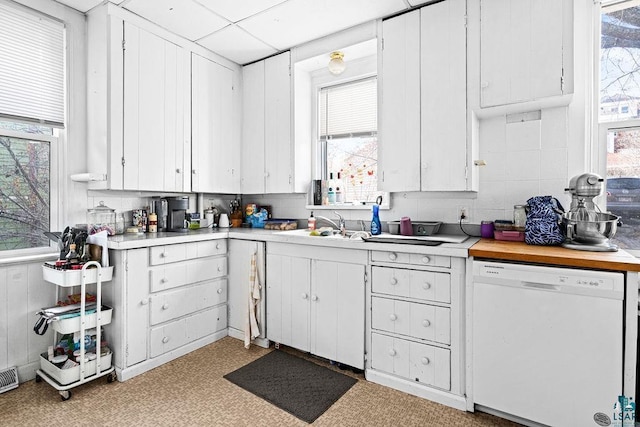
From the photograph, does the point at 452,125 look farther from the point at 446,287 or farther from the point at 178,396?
the point at 178,396

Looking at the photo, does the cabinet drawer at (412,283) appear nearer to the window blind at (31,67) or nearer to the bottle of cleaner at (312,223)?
the bottle of cleaner at (312,223)

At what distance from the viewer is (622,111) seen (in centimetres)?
229

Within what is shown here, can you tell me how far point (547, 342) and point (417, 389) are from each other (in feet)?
2.71

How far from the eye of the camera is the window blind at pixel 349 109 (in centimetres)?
329

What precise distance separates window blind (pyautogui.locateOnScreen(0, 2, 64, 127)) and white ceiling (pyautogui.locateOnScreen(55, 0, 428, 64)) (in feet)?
0.97

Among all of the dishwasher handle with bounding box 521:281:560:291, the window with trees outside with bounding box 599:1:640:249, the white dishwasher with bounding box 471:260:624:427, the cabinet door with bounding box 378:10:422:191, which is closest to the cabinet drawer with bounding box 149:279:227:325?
the cabinet door with bounding box 378:10:422:191

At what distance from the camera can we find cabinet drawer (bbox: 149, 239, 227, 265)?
101 inches

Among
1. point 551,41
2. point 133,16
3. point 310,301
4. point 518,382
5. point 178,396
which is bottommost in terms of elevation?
point 178,396

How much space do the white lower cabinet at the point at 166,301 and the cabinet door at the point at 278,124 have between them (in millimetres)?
874

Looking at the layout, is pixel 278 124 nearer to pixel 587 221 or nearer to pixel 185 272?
pixel 185 272

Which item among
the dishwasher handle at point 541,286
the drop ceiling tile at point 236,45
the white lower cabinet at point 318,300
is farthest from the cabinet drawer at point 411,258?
the drop ceiling tile at point 236,45

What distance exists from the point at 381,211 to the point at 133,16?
8.54 feet

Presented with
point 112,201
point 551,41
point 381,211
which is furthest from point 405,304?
point 112,201

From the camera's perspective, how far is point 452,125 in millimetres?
2492
